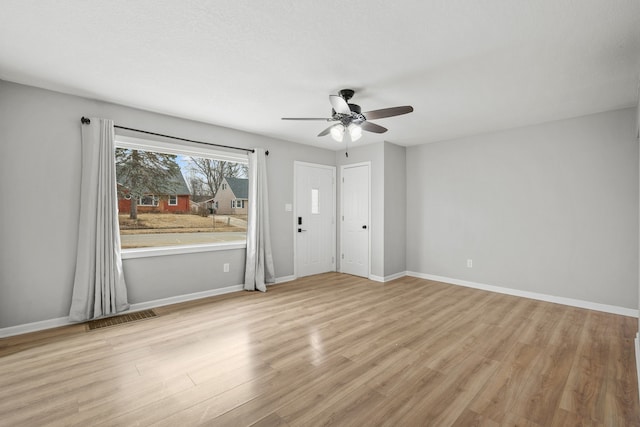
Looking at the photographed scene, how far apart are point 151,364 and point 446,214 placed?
187 inches

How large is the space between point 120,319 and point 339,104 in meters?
3.39

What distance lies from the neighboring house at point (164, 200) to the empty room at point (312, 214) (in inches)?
1.1

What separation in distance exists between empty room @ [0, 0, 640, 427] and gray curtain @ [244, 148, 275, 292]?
0.13 ft

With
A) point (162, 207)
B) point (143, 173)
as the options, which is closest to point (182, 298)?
point (162, 207)

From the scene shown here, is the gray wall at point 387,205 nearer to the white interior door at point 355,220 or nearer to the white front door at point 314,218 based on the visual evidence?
the white interior door at point 355,220

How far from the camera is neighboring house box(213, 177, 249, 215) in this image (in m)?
4.75

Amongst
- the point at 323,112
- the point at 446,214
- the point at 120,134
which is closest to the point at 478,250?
the point at 446,214

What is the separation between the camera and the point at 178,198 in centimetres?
434

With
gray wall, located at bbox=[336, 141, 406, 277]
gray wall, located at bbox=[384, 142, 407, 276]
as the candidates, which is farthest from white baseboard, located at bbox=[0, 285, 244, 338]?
gray wall, located at bbox=[384, 142, 407, 276]

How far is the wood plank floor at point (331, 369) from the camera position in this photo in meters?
1.89

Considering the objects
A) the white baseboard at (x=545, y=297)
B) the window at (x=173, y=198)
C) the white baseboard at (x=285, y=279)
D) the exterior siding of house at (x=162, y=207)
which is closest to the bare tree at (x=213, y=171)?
the window at (x=173, y=198)

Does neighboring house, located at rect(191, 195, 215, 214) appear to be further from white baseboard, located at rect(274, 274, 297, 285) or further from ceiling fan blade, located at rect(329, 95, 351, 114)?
ceiling fan blade, located at rect(329, 95, 351, 114)

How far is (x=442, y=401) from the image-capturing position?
2.02m

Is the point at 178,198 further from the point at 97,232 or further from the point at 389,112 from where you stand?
the point at 389,112
